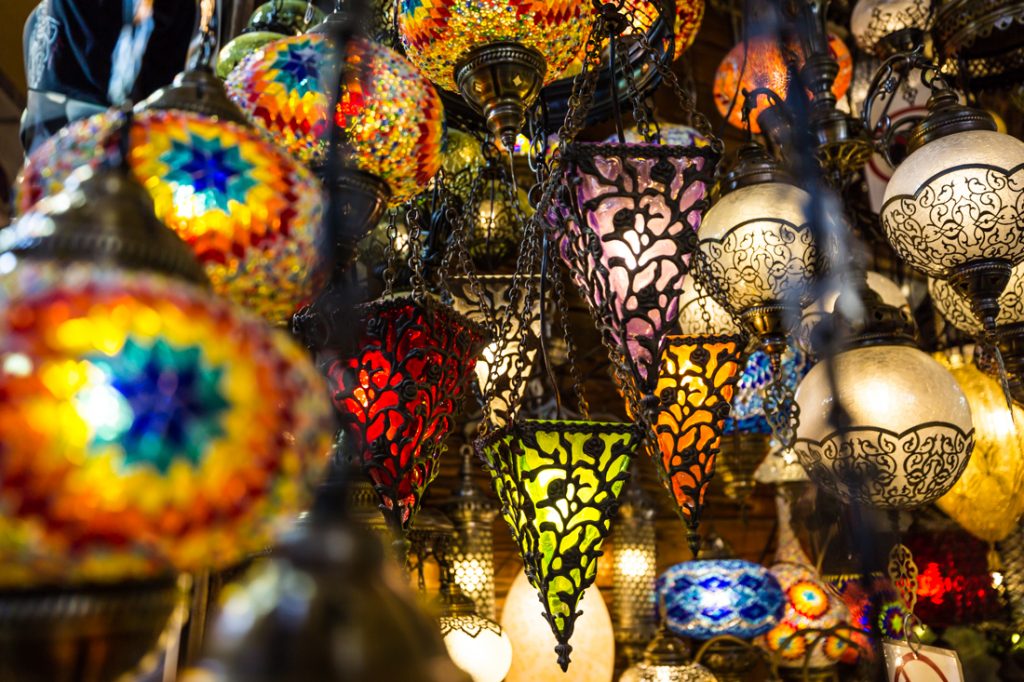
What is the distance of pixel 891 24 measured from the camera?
1.89 meters

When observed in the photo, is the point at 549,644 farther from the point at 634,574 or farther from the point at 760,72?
the point at 760,72

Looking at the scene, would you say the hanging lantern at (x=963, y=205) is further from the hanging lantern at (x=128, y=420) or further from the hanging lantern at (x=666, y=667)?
the hanging lantern at (x=128, y=420)

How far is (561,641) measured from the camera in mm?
800

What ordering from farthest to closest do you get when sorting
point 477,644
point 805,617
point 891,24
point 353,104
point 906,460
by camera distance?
point 805,617 < point 891,24 < point 477,644 < point 906,460 < point 353,104

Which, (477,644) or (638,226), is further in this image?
(477,644)

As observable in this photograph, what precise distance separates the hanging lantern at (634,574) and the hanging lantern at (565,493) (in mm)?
1417

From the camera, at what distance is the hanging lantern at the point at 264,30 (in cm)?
100

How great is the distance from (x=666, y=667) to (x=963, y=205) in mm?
1007

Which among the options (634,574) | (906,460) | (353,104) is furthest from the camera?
(634,574)

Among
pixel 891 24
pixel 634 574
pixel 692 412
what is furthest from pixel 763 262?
pixel 634 574

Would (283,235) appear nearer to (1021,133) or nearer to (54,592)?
(54,592)

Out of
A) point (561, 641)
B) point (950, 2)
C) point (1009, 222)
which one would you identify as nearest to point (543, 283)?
point (561, 641)

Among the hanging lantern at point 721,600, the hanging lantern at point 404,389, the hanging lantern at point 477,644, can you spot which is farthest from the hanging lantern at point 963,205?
the hanging lantern at point 477,644

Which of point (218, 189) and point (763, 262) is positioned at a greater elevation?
point (763, 262)
